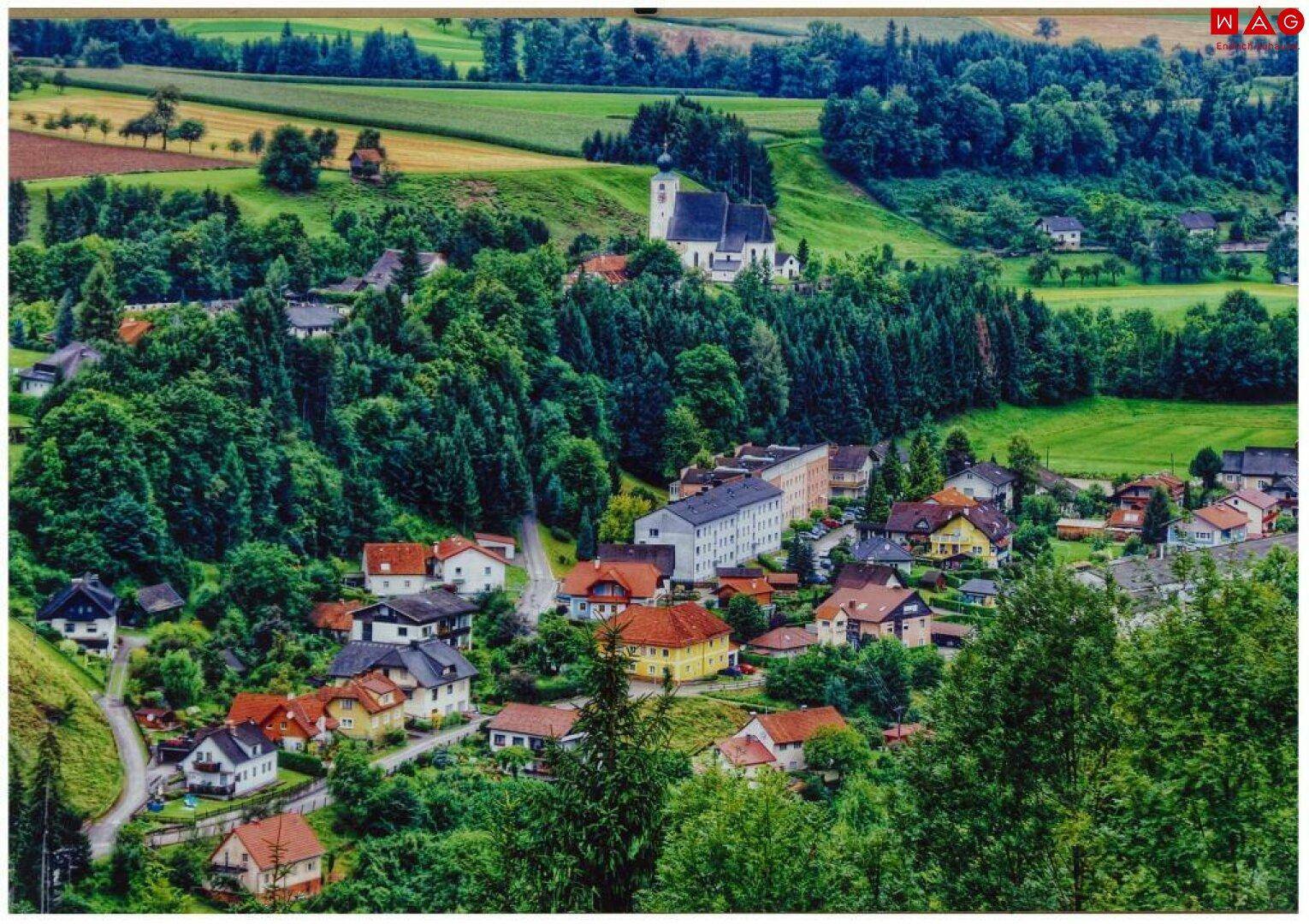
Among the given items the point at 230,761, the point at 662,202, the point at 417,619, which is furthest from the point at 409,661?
the point at 662,202

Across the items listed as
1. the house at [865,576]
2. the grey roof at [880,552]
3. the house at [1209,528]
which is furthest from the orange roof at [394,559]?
the house at [1209,528]

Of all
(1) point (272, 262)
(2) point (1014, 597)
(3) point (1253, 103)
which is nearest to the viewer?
(2) point (1014, 597)

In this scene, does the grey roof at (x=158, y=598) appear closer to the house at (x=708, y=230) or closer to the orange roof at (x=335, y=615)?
the orange roof at (x=335, y=615)

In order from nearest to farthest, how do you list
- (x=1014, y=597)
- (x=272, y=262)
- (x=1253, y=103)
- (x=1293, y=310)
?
(x=1014, y=597)
(x=1293, y=310)
(x=272, y=262)
(x=1253, y=103)

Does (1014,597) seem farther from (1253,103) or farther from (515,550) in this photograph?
(1253,103)

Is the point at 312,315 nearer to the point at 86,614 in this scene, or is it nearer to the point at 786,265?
the point at 786,265

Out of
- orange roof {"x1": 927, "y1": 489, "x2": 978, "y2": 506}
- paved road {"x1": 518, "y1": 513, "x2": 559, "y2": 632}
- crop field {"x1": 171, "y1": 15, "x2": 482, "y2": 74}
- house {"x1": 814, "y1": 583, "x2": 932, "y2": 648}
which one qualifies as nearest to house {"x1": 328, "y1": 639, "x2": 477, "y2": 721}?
paved road {"x1": 518, "y1": 513, "x2": 559, "y2": 632}

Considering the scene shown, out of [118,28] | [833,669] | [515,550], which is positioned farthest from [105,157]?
[833,669]
